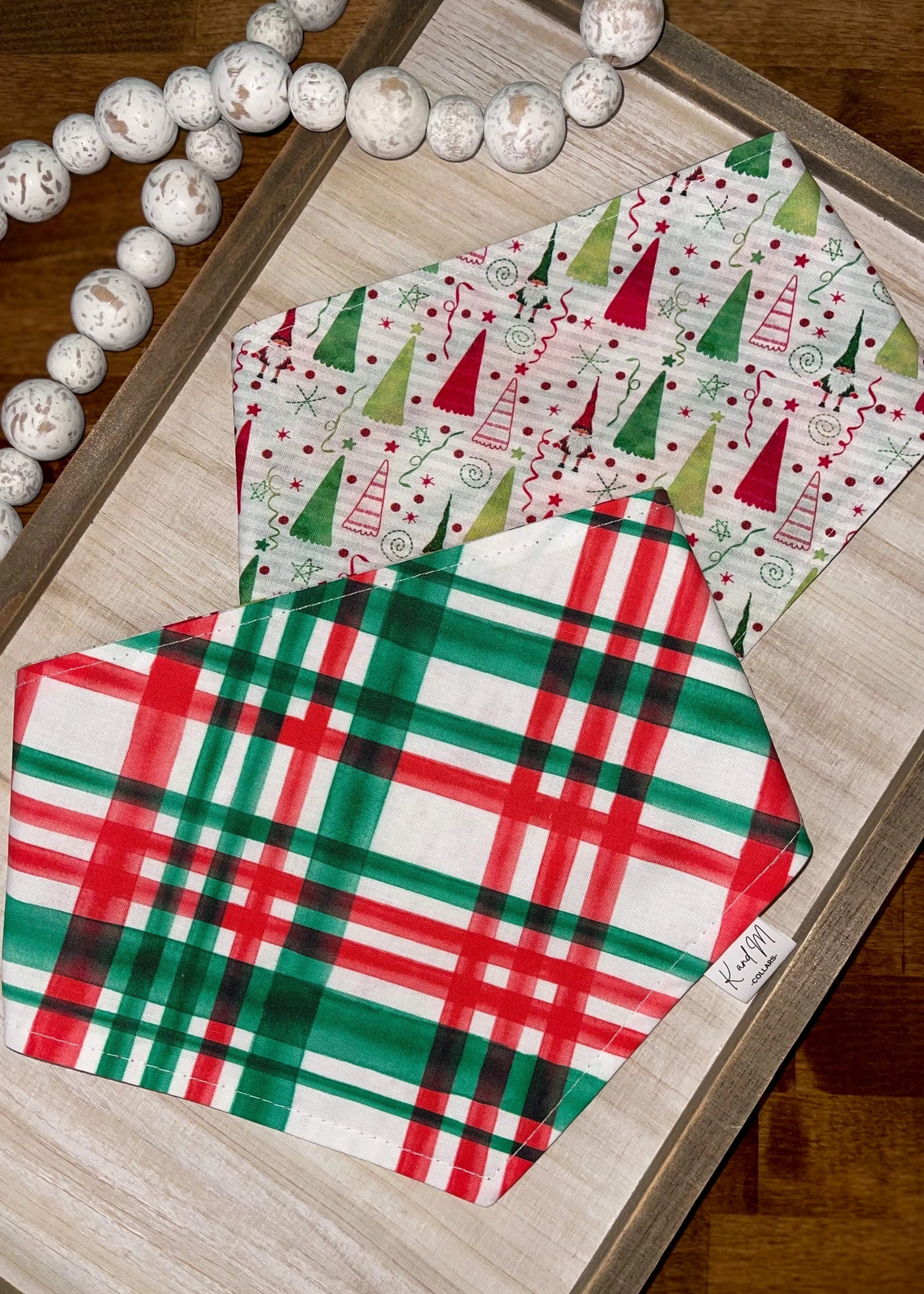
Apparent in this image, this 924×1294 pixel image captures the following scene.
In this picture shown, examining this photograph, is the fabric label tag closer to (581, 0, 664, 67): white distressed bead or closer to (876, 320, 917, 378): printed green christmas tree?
(876, 320, 917, 378): printed green christmas tree

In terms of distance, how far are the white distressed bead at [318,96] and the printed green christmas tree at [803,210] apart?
0.96 feet

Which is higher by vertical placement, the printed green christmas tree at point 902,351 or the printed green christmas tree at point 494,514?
the printed green christmas tree at point 902,351

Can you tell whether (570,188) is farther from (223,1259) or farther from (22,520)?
(223,1259)

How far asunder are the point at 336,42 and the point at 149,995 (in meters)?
0.68

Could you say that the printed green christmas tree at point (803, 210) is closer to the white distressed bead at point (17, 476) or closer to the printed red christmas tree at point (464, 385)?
the printed red christmas tree at point (464, 385)

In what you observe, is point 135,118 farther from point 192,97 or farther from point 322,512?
point 322,512

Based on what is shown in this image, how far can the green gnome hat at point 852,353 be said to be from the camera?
0.65 m

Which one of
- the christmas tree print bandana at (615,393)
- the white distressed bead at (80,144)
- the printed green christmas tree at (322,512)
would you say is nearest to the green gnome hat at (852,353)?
the christmas tree print bandana at (615,393)

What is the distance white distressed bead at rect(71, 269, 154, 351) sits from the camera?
0.70 m

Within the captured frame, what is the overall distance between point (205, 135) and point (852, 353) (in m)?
0.46

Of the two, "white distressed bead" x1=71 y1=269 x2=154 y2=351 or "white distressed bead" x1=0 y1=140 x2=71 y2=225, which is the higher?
"white distressed bead" x1=0 y1=140 x2=71 y2=225

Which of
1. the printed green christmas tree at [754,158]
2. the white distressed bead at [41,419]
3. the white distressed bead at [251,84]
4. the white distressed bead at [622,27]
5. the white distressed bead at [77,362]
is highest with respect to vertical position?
the white distressed bead at [622,27]

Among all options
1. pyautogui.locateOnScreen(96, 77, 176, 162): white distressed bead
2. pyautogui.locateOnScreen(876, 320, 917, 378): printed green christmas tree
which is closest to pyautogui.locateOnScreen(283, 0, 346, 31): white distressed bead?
pyautogui.locateOnScreen(96, 77, 176, 162): white distressed bead

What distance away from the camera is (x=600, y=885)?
2.09 ft
